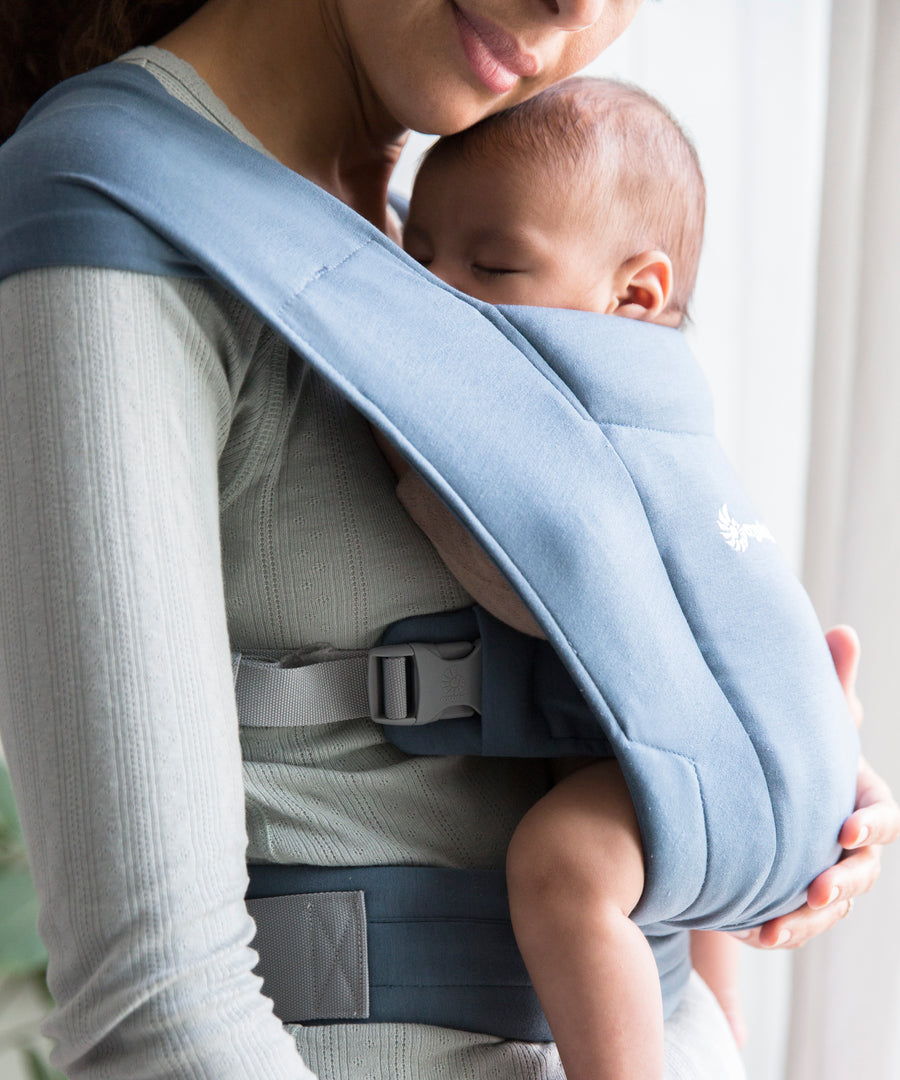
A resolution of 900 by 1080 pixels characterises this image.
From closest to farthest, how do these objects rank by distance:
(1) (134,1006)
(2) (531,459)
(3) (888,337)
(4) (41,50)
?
(1) (134,1006) → (2) (531,459) → (4) (41,50) → (3) (888,337)

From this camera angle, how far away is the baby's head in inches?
39.5

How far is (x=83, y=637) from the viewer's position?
56 centimetres

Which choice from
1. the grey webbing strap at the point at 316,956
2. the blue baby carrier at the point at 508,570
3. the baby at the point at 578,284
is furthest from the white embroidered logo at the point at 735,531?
the grey webbing strap at the point at 316,956

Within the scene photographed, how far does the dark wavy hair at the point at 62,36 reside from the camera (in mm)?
886

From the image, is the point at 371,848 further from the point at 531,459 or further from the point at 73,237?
the point at 73,237

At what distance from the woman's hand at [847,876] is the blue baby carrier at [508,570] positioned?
0.08 feet

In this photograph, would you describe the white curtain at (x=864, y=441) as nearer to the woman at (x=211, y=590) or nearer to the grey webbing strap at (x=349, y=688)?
the woman at (x=211, y=590)

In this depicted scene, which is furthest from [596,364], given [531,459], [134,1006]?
[134,1006]

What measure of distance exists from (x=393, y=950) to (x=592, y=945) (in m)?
0.16

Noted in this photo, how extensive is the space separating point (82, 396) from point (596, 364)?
0.42 meters

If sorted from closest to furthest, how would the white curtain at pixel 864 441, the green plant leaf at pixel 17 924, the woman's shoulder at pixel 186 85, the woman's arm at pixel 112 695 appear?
the woman's arm at pixel 112 695
the woman's shoulder at pixel 186 85
the green plant leaf at pixel 17 924
the white curtain at pixel 864 441

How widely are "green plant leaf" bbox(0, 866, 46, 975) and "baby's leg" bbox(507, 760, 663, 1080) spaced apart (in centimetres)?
88

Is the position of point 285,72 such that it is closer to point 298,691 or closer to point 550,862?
point 298,691

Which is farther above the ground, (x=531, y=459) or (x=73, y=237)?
(x=73, y=237)
